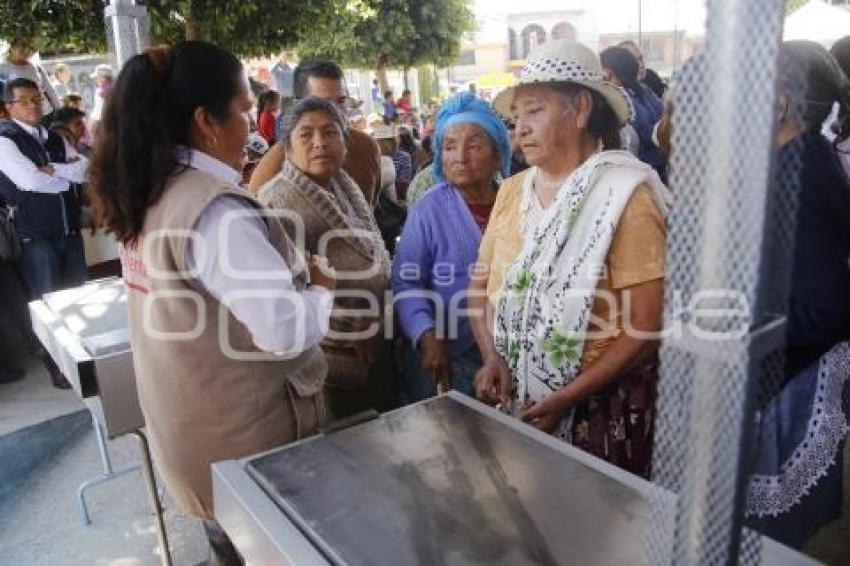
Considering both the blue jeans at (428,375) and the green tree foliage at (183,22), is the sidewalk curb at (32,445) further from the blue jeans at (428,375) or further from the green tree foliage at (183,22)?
the green tree foliage at (183,22)

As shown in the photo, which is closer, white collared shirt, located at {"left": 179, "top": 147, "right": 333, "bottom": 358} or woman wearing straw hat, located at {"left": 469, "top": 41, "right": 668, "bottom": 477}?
white collared shirt, located at {"left": 179, "top": 147, "right": 333, "bottom": 358}

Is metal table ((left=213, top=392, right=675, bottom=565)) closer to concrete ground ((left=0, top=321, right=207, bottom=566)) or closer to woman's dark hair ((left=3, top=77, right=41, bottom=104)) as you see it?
concrete ground ((left=0, top=321, right=207, bottom=566))

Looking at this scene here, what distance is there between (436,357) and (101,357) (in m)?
0.92

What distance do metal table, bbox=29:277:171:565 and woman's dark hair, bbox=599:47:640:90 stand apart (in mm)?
3084

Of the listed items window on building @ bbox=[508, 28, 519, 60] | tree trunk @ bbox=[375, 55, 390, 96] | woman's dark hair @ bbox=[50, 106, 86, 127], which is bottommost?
woman's dark hair @ bbox=[50, 106, 86, 127]

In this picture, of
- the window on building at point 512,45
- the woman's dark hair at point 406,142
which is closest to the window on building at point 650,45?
the woman's dark hair at point 406,142

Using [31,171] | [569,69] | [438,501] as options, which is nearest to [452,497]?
[438,501]

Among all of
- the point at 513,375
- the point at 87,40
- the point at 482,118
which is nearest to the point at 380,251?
the point at 482,118

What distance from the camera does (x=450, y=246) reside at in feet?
6.62

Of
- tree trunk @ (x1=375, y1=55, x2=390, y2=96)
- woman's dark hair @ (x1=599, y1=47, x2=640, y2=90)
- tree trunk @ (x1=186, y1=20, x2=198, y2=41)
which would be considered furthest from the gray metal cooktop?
tree trunk @ (x1=375, y1=55, x2=390, y2=96)

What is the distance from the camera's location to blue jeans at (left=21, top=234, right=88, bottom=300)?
13.5ft

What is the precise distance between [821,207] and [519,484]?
97cm

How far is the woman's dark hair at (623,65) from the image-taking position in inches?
161

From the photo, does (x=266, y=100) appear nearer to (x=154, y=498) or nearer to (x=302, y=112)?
(x=302, y=112)
